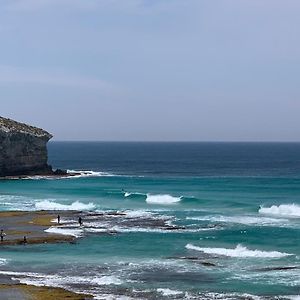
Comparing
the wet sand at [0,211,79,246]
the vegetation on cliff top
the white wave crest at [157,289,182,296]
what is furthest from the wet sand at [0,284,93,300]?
the vegetation on cliff top

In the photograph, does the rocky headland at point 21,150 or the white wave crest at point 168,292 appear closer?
the white wave crest at point 168,292

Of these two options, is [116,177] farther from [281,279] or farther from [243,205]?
[281,279]

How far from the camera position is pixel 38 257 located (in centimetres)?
5353

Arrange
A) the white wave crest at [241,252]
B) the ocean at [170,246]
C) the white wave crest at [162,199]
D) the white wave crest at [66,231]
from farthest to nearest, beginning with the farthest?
the white wave crest at [162,199] < the white wave crest at [66,231] < the white wave crest at [241,252] < the ocean at [170,246]

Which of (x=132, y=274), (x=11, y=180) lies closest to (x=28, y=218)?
(x=132, y=274)

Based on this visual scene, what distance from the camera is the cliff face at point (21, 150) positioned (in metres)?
126

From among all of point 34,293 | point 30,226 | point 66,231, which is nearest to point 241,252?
point 66,231

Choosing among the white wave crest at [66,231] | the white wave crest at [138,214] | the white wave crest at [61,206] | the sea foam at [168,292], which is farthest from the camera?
the white wave crest at [61,206]

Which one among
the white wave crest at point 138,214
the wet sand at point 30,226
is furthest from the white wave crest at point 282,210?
the wet sand at point 30,226

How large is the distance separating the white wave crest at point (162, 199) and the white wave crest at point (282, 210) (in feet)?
49.5

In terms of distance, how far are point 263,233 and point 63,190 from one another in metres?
49.8

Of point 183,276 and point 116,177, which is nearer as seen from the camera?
point 183,276

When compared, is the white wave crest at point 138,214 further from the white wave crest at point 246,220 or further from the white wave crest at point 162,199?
the white wave crest at point 162,199

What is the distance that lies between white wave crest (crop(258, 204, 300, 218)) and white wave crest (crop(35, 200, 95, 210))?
70.4 ft
